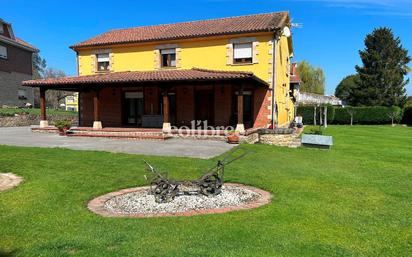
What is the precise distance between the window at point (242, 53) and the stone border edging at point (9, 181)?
14.1m

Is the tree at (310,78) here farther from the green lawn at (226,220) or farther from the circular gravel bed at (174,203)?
the circular gravel bed at (174,203)

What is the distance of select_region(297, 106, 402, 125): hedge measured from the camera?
3638 cm

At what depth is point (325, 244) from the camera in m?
3.91

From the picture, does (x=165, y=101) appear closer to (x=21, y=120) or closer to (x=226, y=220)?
(x=226, y=220)

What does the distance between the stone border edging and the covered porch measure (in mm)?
9598

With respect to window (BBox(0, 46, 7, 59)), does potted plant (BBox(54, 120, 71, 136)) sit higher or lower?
lower

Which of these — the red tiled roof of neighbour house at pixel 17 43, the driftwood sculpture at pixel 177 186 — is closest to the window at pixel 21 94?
the red tiled roof of neighbour house at pixel 17 43

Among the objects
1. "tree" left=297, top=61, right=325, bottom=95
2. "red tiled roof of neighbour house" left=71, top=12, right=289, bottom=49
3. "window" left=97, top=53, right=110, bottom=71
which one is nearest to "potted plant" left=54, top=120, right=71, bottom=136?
"window" left=97, top=53, right=110, bottom=71

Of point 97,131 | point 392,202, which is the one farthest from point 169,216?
point 97,131

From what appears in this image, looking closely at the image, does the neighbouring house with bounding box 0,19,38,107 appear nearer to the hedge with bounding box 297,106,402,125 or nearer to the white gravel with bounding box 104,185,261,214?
the hedge with bounding box 297,106,402,125

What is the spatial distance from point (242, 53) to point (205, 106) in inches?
151

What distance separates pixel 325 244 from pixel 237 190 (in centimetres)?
279

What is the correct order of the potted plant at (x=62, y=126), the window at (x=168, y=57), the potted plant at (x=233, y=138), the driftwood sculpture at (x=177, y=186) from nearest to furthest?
1. the driftwood sculpture at (x=177, y=186)
2. the potted plant at (x=233, y=138)
3. the potted plant at (x=62, y=126)
4. the window at (x=168, y=57)

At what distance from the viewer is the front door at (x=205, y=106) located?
1972cm
